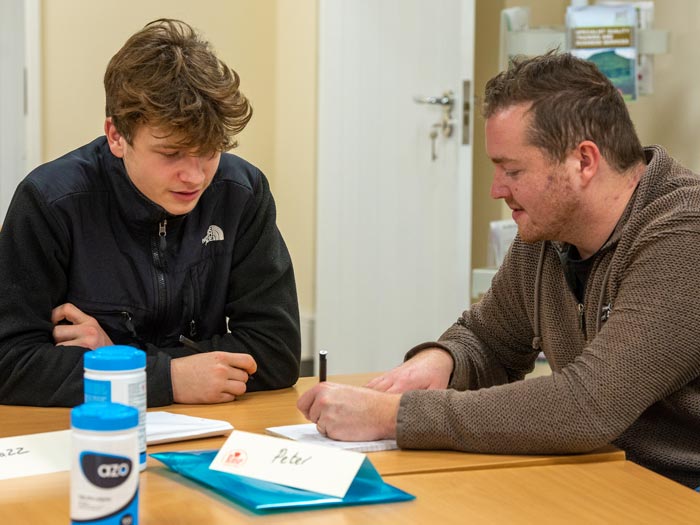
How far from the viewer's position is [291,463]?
1.19 metres

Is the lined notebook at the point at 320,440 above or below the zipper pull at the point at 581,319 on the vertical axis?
below

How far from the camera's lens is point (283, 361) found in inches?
73.0

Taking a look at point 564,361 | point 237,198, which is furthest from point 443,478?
point 237,198

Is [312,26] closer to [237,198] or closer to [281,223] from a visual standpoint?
[281,223]

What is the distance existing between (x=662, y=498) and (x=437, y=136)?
2982 mm

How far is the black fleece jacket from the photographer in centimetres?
167

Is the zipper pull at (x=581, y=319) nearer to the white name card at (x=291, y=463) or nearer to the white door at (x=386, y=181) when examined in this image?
the white name card at (x=291, y=463)

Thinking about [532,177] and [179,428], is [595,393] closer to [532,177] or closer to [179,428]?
[532,177]

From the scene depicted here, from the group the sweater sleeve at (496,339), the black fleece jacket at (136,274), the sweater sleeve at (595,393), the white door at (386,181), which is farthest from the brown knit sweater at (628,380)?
the white door at (386,181)

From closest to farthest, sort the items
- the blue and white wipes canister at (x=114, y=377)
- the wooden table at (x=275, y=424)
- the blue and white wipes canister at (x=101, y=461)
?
the blue and white wipes canister at (x=101, y=461) → the blue and white wipes canister at (x=114, y=377) → the wooden table at (x=275, y=424)

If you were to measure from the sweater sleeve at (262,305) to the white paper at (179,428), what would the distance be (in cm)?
29

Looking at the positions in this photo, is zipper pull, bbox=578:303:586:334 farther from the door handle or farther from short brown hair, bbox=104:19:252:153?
the door handle

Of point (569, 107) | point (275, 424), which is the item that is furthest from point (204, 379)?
point (569, 107)

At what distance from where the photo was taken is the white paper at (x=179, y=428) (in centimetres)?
141
